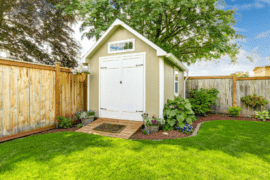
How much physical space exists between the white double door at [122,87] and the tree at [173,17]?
11.1 ft

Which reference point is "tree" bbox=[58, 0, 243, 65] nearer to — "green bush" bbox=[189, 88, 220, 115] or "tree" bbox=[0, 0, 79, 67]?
"tree" bbox=[0, 0, 79, 67]

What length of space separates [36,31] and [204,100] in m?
9.59

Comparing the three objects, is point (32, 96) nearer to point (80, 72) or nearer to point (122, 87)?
point (80, 72)

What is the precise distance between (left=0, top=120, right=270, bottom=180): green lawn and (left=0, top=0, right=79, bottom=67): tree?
19.2 ft

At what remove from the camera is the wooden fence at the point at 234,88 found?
6.12m

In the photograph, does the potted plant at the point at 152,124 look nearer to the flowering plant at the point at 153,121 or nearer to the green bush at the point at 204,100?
the flowering plant at the point at 153,121

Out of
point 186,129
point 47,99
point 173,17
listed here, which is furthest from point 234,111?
point 47,99

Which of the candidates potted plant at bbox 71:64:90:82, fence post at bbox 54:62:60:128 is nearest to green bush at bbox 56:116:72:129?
fence post at bbox 54:62:60:128

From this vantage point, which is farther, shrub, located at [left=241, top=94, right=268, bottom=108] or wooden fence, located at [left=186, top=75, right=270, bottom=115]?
wooden fence, located at [left=186, top=75, right=270, bottom=115]

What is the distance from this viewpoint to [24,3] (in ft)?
23.0

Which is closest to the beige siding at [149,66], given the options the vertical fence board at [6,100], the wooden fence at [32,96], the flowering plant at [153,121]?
the flowering plant at [153,121]

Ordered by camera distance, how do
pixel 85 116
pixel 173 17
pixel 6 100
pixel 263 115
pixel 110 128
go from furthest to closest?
pixel 173 17 → pixel 263 115 → pixel 85 116 → pixel 110 128 → pixel 6 100

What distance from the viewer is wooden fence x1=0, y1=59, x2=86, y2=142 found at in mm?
3361

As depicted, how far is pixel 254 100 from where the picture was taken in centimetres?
611
